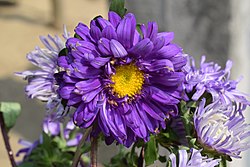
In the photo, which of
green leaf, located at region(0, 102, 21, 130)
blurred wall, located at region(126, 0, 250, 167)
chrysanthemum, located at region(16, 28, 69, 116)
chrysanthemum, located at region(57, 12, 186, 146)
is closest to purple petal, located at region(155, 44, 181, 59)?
chrysanthemum, located at region(57, 12, 186, 146)

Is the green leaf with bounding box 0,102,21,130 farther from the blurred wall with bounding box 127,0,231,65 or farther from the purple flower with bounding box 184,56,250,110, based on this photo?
the blurred wall with bounding box 127,0,231,65

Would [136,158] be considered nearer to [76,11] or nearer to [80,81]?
[80,81]

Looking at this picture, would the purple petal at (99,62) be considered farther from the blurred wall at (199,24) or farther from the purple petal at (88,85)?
the blurred wall at (199,24)

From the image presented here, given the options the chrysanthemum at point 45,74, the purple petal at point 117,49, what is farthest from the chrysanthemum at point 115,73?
the chrysanthemum at point 45,74

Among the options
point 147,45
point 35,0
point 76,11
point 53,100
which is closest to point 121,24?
point 147,45

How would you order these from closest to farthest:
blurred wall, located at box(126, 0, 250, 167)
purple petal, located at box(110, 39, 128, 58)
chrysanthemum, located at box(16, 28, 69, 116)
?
purple petal, located at box(110, 39, 128, 58)
chrysanthemum, located at box(16, 28, 69, 116)
blurred wall, located at box(126, 0, 250, 167)

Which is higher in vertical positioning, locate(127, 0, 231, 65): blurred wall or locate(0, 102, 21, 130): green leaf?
locate(127, 0, 231, 65): blurred wall
